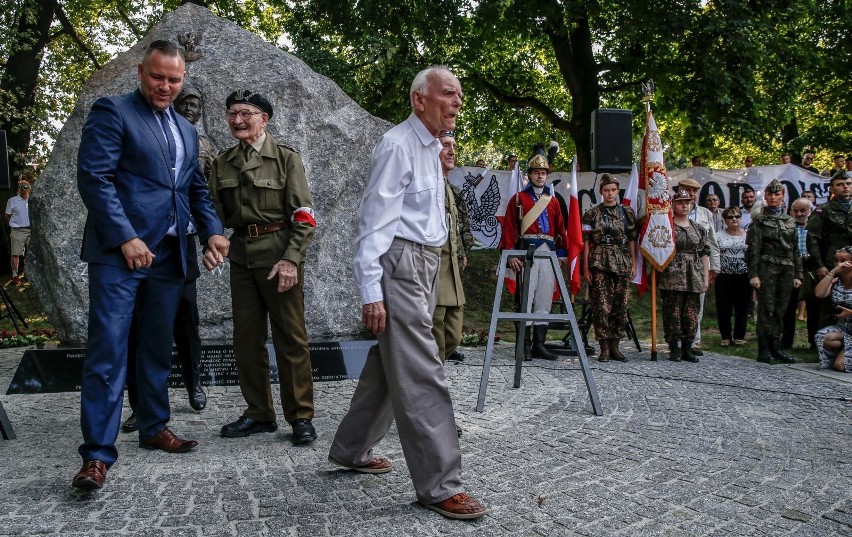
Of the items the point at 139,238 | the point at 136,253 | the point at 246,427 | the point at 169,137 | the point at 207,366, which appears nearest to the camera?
the point at 136,253

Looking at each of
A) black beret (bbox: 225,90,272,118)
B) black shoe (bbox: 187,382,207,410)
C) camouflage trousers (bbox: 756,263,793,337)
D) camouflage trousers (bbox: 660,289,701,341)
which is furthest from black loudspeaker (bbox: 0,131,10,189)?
camouflage trousers (bbox: 756,263,793,337)

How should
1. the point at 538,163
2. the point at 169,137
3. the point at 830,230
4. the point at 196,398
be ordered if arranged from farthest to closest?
the point at 830,230
the point at 538,163
the point at 196,398
the point at 169,137

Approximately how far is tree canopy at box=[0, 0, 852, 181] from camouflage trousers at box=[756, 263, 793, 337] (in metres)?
6.82

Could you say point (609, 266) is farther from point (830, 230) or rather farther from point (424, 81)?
point (424, 81)

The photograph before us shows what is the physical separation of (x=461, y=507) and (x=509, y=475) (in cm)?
76

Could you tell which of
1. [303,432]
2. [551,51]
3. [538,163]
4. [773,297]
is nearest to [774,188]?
[773,297]

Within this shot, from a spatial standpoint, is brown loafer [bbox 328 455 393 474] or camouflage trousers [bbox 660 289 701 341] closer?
brown loafer [bbox 328 455 393 474]

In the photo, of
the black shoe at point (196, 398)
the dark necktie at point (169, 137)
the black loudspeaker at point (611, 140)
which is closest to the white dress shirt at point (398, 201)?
the dark necktie at point (169, 137)

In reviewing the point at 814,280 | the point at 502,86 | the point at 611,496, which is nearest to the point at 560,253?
the point at 814,280

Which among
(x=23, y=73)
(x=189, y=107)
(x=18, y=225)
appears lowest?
(x=18, y=225)

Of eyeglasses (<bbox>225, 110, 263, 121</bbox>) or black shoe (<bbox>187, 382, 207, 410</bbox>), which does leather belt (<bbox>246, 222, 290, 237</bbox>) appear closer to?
eyeglasses (<bbox>225, 110, 263, 121</bbox>)

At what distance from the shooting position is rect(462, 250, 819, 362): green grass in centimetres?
1017

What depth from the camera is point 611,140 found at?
10.3 metres

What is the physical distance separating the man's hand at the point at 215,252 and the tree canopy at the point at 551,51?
31.6 feet
